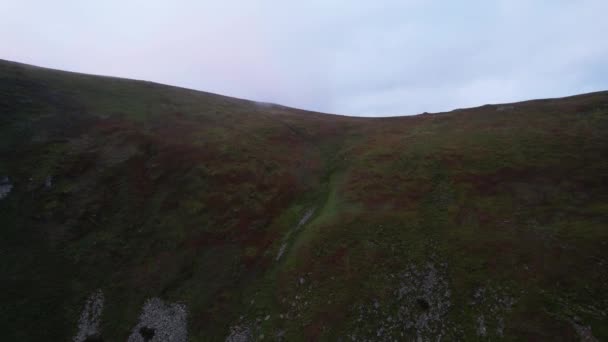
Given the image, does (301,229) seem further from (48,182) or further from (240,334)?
(48,182)

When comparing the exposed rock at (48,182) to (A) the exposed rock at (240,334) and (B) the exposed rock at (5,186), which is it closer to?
(B) the exposed rock at (5,186)

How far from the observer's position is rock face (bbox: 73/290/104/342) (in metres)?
34.1

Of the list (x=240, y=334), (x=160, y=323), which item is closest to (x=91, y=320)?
(x=160, y=323)

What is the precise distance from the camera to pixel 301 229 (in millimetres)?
46219

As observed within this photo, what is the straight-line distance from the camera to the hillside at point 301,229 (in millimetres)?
31297

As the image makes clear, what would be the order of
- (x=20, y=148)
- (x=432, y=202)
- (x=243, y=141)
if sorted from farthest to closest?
(x=243, y=141), (x=20, y=148), (x=432, y=202)

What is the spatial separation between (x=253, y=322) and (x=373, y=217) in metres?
21.0

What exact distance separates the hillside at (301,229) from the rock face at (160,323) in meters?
0.19

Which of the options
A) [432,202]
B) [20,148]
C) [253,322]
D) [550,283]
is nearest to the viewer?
[550,283]

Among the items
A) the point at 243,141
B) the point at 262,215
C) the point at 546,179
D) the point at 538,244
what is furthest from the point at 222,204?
the point at 546,179

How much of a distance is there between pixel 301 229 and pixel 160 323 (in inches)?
824

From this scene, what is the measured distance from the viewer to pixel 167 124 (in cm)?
7581

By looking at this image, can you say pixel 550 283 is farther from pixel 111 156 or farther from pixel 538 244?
pixel 111 156

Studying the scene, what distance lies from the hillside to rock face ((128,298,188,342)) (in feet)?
0.63
